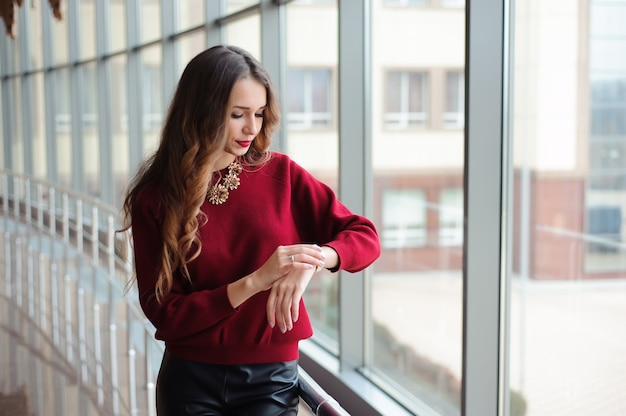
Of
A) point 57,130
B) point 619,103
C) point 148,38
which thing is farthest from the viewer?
point 57,130

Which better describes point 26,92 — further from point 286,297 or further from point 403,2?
point 286,297

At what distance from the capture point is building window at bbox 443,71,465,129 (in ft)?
11.3

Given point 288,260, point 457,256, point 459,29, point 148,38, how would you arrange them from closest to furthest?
1. point 288,260
2. point 459,29
3. point 457,256
4. point 148,38

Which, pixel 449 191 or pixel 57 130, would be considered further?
pixel 57 130

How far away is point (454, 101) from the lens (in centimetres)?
345

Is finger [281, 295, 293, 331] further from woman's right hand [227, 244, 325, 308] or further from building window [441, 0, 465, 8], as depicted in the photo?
building window [441, 0, 465, 8]

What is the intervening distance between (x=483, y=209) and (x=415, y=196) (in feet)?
5.18

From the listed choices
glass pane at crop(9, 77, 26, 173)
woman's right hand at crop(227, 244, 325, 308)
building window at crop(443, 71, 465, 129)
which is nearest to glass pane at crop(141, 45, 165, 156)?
building window at crop(443, 71, 465, 129)

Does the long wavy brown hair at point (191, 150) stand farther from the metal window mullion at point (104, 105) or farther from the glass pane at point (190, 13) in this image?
the metal window mullion at point (104, 105)

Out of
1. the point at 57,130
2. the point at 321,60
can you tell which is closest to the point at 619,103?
the point at 321,60

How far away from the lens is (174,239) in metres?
1.32

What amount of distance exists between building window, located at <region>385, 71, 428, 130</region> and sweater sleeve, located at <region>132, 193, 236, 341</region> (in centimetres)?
255

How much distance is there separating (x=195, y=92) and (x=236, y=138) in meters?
0.10

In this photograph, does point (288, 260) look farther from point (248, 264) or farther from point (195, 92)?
point (195, 92)
